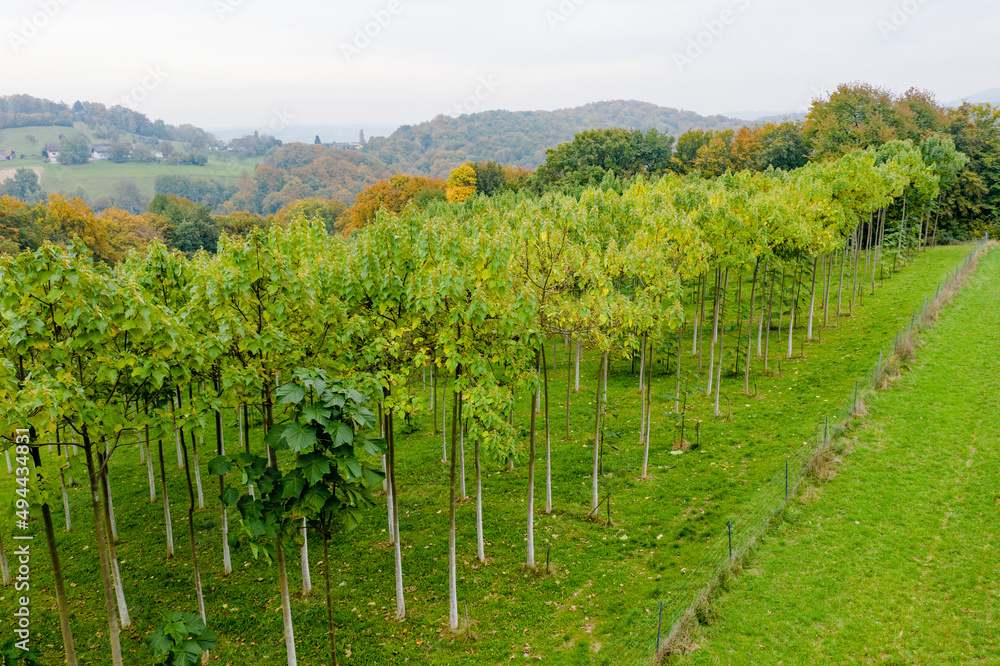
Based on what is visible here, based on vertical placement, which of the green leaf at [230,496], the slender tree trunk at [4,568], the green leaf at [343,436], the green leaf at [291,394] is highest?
→ the green leaf at [291,394]

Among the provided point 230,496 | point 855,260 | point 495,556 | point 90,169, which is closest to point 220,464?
point 230,496

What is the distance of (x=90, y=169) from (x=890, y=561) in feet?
586

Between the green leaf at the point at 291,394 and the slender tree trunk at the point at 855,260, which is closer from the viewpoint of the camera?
the green leaf at the point at 291,394

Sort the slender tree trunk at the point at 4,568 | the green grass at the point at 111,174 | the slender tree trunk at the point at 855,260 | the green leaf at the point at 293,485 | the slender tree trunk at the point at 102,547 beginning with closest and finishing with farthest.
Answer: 1. the green leaf at the point at 293,485
2. the slender tree trunk at the point at 102,547
3. the slender tree trunk at the point at 4,568
4. the slender tree trunk at the point at 855,260
5. the green grass at the point at 111,174

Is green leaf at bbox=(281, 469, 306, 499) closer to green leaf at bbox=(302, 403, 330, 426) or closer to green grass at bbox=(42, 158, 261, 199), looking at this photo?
green leaf at bbox=(302, 403, 330, 426)

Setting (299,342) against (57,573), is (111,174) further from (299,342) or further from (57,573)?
(299,342)

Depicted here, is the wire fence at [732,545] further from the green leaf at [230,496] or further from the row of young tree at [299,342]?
the green leaf at [230,496]

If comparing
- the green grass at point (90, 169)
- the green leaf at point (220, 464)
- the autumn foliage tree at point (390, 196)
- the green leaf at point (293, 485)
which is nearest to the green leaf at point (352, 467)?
the green leaf at point (293, 485)

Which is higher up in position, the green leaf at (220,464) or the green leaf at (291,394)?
the green leaf at (291,394)

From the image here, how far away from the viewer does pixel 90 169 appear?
14500 cm

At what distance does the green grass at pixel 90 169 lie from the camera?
429ft

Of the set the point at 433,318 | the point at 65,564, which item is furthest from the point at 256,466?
the point at 65,564

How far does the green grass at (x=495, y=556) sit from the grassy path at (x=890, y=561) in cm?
152

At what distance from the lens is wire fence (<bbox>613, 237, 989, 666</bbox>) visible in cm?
963
